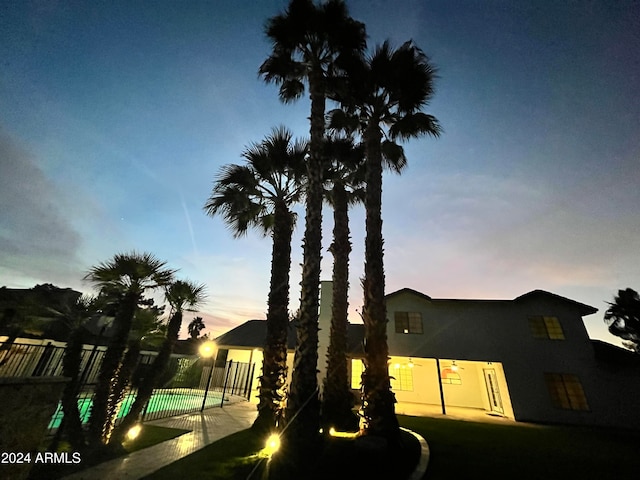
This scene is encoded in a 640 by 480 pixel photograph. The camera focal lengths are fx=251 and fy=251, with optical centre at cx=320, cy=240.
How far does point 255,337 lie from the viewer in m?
20.9

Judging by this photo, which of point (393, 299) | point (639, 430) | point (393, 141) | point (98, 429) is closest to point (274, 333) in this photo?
point (98, 429)

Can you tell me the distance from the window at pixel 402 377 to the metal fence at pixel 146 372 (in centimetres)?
1108

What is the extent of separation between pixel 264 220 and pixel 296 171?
3513mm

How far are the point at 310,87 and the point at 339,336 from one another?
Result: 10.4 meters

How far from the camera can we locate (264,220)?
13.6m

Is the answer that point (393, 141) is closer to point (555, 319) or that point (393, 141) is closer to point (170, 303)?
point (170, 303)

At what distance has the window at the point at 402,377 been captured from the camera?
19.4 metres

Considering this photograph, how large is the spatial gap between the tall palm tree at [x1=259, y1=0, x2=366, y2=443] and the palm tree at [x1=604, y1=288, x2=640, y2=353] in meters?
25.5

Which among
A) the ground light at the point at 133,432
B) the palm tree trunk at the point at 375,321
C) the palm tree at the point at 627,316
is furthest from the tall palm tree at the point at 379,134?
→ the palm tree at the point at 627,316

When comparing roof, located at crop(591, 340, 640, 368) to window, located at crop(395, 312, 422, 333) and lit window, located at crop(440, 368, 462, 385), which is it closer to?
lit window, located at crop(440, 368, 462, 385)

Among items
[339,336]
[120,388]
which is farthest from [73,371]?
[339,336]

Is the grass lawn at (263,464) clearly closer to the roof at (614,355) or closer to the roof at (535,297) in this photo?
the roof at (535,297)

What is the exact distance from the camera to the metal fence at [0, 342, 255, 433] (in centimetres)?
695

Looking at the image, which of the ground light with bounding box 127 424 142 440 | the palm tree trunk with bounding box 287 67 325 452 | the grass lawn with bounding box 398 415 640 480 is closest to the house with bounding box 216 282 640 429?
the grass lawn with bounding box 398 415 640 480
